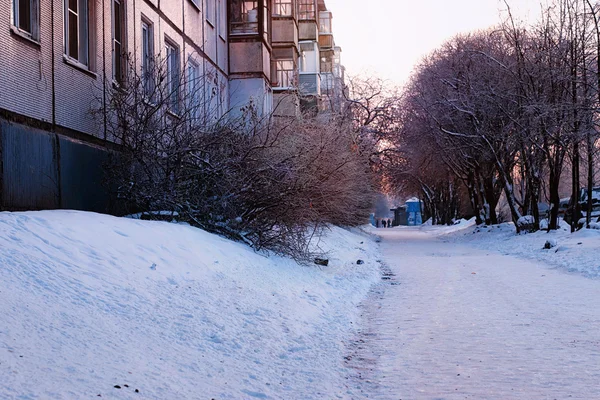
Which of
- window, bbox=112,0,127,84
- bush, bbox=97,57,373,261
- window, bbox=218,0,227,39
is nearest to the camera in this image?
bush, bbox=97,57,373,261

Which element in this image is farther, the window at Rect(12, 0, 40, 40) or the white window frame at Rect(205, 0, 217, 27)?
the white window frame at Rect(205, 0, 217, 27)

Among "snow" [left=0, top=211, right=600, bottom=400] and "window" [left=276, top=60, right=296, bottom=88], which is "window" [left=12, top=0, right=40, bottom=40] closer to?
"snow" [left=0, top=211, right=600, bottom=400]

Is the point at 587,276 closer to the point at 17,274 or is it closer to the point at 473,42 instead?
the point at 17,274

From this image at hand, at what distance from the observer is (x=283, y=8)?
29781mm

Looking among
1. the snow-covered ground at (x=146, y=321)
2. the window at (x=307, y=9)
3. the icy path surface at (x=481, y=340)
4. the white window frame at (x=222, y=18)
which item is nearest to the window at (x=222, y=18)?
the white window frame at (x=222, y=18)

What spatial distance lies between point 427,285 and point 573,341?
5439 millimetres

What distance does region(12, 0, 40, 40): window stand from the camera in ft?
31.9

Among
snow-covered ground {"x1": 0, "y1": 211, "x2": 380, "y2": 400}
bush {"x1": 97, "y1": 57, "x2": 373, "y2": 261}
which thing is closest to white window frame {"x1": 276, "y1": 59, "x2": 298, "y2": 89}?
bush {"x1": 97, "y1": 57, "x2": 373, "y2": 261}

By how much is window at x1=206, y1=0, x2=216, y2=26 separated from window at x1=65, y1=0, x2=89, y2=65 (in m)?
8.56

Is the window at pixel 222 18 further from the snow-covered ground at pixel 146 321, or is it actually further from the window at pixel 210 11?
the snow-covered ground at pixel 146 321

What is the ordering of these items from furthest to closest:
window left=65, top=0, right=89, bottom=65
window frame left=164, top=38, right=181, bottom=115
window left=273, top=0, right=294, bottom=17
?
window left=273, top=0, right=294, bottom=17, window frame left=164, top=38, right=181, bottom=115, window left=65, top=0, right=89, bottom=65

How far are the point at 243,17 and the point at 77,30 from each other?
12177 mm

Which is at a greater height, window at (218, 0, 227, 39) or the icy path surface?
window at (218, 0, 227, 39)

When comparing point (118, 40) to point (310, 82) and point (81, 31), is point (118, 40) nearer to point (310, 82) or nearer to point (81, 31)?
point (81, 31)
